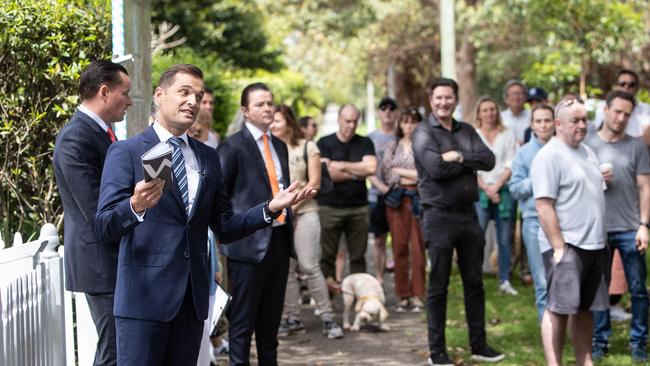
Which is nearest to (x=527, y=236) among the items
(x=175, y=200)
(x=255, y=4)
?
(x=175, y=200)

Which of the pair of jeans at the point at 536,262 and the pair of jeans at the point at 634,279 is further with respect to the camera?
the pair of jeans at the point at 536,262

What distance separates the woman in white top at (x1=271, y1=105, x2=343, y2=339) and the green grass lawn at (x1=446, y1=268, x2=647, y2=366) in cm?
127

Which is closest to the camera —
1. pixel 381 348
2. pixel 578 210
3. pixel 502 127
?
pixel 578 210

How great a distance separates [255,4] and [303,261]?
68.3 ft

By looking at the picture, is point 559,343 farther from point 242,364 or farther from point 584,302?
point 242,364

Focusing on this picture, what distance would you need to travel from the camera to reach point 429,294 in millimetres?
8227

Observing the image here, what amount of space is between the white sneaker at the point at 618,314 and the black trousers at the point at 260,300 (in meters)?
4.10

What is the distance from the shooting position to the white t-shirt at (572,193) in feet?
22.6

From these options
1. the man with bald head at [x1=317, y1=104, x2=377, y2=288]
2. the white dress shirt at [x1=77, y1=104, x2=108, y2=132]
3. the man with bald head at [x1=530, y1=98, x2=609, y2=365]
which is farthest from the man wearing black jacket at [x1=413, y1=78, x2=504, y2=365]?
the white dress shirt at [x1=77, y1=104, x2=108, y2=132]

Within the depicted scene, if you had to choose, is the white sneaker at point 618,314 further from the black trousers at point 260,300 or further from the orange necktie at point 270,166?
the orange necktie at point 270,166

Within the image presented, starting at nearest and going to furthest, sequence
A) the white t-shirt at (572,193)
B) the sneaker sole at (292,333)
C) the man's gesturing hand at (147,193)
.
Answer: the man's gesturing hand at (147,193), the white t-shirt at (572,193), the sneaker sole at (292,333)

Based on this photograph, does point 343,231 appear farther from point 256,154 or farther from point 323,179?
point 256,154

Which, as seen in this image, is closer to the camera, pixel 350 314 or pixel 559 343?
pixel 559 343

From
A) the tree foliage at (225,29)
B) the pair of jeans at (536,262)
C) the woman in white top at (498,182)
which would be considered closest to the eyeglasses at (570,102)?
the pair of jeans at (536,262)
